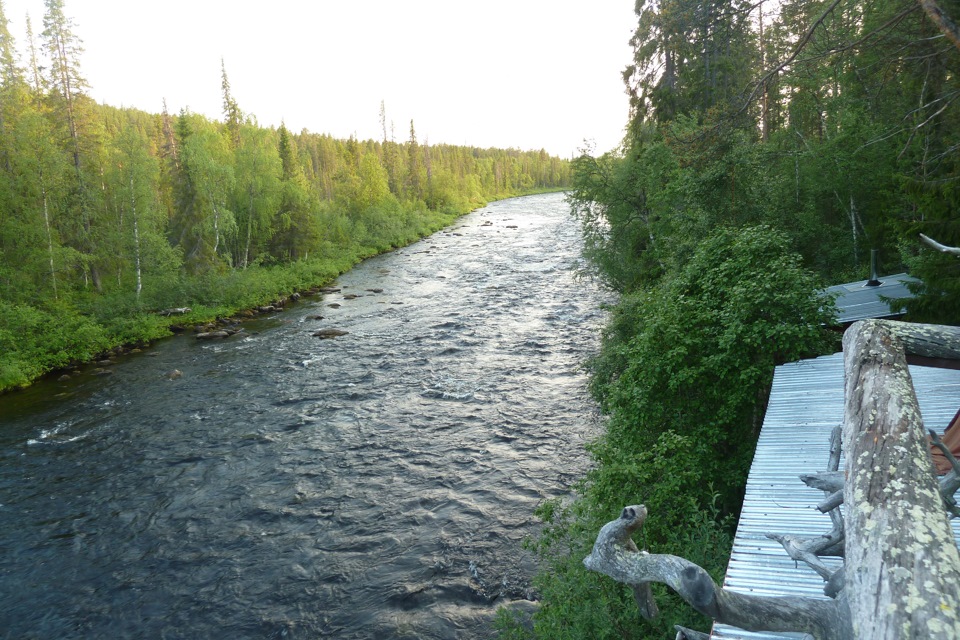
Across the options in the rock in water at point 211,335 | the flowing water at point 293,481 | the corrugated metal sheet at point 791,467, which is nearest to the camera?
the corrugated metal sheet at point 791,467

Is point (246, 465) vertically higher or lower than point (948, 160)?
lower

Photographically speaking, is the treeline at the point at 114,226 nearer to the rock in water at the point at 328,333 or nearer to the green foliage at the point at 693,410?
the rock in water at the point at 328,333

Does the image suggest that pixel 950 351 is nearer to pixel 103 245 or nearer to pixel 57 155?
pixel 57 155

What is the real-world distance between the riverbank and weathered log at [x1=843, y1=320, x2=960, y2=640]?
90.3ft

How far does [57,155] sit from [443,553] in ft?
101

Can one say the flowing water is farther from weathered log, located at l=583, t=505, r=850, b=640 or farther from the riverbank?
weathered log, located at l=583, t=505, r=850, b=640

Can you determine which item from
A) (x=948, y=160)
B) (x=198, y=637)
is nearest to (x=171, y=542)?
(x=198, y=637)

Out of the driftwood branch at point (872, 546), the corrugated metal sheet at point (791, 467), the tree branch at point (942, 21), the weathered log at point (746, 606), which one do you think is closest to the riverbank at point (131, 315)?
the corrugated metal sheet at point (791, 467)

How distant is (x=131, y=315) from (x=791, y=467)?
104ft

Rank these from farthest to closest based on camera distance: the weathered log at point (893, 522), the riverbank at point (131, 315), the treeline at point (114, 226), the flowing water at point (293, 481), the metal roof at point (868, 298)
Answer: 1. the treeline at point (114, 226)
2. the riverbank at point (131, 315)
3. the metal roof at point (868, 298)
4. the flowing water at point (293, 481)
5. the weathered log at point (893, 522)

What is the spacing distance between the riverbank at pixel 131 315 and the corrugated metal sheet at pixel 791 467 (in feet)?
85.6

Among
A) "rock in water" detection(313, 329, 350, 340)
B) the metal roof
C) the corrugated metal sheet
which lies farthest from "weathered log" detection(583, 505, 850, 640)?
"rock in water" detection(313, 329, 350, 340)

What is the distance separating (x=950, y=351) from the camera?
4137mm

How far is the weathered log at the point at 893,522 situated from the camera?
6.15ft
